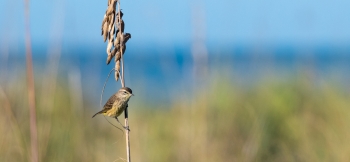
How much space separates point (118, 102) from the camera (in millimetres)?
1499

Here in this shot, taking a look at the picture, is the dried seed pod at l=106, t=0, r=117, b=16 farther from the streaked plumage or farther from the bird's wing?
the bird's wing

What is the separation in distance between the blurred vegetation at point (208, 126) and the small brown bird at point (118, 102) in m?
0.97

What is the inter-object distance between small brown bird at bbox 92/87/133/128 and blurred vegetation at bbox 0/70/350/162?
3.18 feet

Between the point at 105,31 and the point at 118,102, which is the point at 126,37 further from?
the point at 118,102

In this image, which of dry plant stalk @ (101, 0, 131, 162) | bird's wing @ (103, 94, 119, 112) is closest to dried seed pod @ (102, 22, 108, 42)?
dry plant stalk @ (101, 0, 131, 162)

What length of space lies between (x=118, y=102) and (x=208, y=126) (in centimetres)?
150

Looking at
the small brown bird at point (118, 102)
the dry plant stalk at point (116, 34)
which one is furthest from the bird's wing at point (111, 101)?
the dry plant stalk at point (116, 34)

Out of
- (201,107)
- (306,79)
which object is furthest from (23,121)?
(306,79)

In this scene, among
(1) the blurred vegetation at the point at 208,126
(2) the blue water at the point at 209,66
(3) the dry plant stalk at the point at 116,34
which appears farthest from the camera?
(2) the blue water at the point at 209,66

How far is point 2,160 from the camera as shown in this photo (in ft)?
8.50

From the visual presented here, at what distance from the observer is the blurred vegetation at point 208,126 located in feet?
8.92

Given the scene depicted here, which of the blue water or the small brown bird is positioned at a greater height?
the small brown bird

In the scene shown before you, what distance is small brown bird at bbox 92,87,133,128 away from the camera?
1.34 m

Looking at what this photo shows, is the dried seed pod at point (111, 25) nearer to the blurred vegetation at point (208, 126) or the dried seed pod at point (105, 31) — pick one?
the dried seed pod at point (105, 31)
